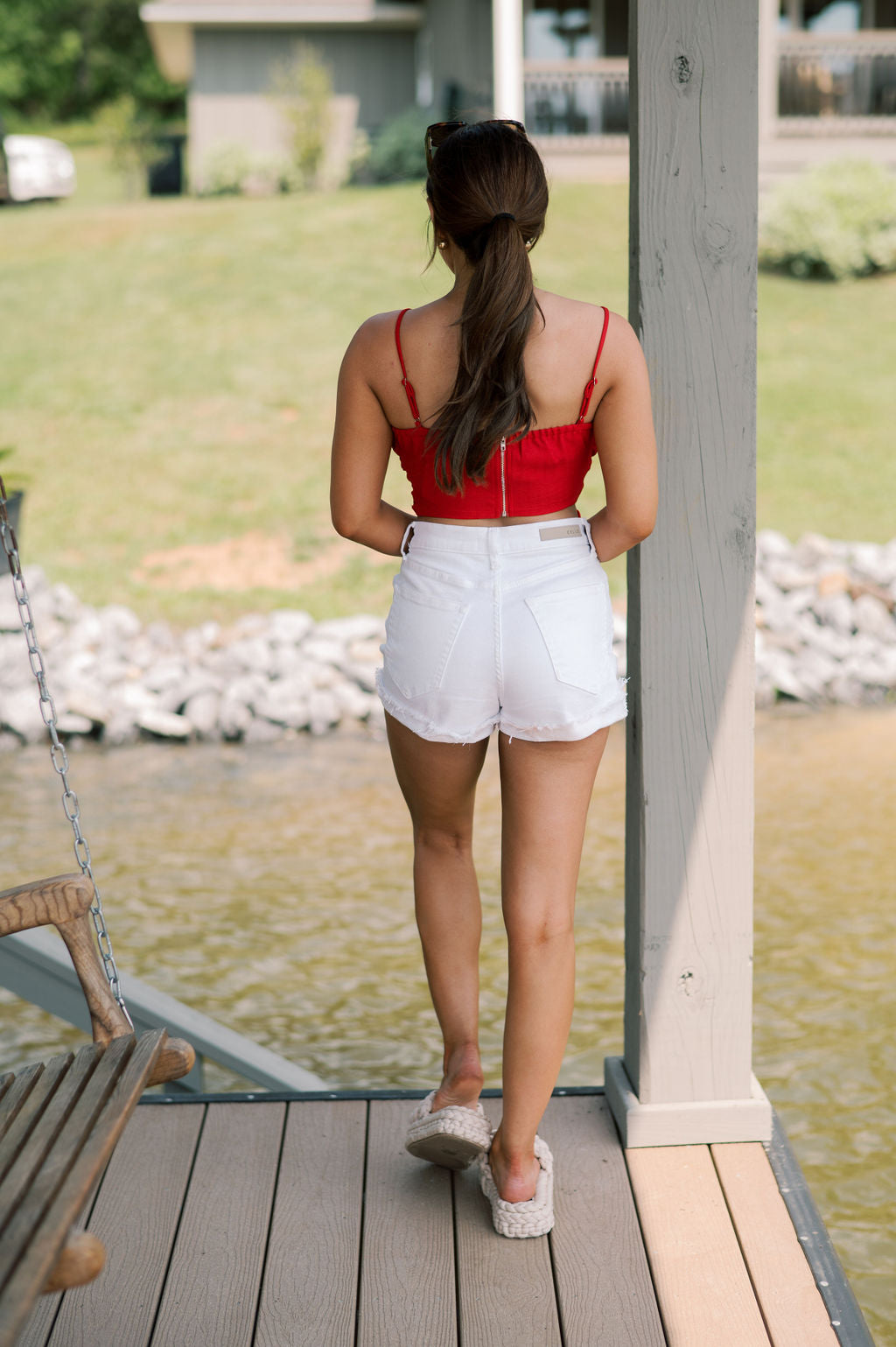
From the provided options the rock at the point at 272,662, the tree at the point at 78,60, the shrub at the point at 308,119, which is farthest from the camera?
the tree at the point at 78,60

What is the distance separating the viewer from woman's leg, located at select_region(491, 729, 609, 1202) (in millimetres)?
2012

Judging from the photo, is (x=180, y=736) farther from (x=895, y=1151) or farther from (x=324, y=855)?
(x=895, y=1151)

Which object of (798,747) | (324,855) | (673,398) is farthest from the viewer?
(798,747)

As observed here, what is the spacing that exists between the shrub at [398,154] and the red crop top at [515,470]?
13.9m

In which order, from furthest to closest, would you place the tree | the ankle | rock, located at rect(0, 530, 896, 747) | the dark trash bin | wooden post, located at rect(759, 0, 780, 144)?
the tree, the dark trash bin, wooden post, located at rect(759, 0, 780, 144), rock, located at rect(0, 530, 896, 747), the ankle

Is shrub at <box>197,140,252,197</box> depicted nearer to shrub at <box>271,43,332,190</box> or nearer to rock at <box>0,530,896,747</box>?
shrub at <box>271,43,332,190</box>

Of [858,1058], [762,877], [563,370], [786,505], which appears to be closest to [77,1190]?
[563,370]

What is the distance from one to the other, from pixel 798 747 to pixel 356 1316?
4229 mm

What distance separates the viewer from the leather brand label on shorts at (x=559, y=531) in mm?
1923

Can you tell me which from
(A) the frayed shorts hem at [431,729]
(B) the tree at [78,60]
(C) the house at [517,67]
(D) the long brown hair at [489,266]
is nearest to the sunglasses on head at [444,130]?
(D) the long brown hair at [489,266]

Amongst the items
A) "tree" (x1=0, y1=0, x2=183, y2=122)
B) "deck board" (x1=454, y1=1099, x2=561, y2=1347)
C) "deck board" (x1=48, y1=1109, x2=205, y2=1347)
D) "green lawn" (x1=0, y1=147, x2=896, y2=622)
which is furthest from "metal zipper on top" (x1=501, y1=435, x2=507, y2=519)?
"tree" (x1=0, y1=0, x2=183, y2=122)

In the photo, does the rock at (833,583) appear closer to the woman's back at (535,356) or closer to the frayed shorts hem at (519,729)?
the frayed shorts hem at (519,729)

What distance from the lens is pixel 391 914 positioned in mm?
4426

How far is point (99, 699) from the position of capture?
6316 mm
